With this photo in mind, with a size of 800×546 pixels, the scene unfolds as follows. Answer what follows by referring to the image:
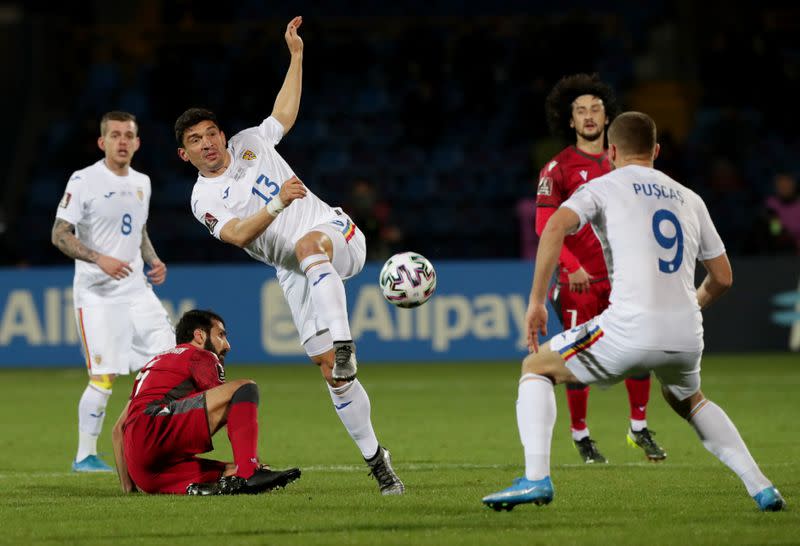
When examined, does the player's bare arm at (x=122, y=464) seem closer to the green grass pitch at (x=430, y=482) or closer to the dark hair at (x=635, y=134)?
the green grass pitch at (x=430, y=482)

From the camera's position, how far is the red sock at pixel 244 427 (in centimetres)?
723

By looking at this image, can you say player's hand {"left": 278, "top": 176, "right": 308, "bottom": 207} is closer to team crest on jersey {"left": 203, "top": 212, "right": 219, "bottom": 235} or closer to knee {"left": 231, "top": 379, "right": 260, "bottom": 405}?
team crest on jersey {"left": 203, "top": 212, "right": 219, "bottom": 235}

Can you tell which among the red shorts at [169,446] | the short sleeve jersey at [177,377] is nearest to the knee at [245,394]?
the red shorts at [169,446]

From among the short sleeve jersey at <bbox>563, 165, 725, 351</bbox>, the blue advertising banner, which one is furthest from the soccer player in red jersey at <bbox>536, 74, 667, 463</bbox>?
the blue advertising banner

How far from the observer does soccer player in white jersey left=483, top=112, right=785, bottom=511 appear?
6062mm

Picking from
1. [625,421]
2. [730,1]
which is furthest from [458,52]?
[625,421]

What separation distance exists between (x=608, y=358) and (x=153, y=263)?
15.2ft

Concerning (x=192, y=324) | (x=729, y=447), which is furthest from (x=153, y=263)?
(x=729, y=447)

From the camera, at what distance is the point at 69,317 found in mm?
16594

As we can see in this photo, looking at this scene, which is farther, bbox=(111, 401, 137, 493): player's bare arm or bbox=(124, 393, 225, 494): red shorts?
bbox=(111, 401, 137, 493): player's bare arm

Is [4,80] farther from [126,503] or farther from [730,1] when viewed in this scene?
[126,503]

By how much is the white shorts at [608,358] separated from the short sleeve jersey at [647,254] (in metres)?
0.04

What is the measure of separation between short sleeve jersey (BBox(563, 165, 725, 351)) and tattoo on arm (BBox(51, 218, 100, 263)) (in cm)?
437

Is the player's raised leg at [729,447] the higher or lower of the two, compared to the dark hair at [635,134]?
lower
